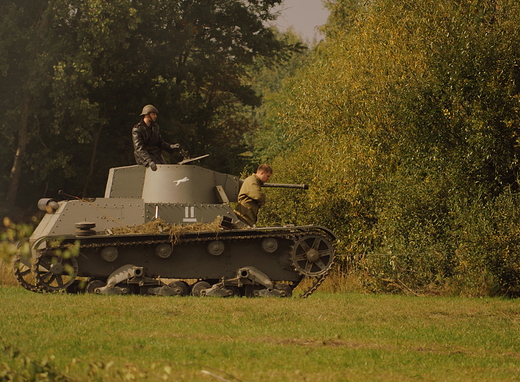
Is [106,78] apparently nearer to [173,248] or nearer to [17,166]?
[17,166]

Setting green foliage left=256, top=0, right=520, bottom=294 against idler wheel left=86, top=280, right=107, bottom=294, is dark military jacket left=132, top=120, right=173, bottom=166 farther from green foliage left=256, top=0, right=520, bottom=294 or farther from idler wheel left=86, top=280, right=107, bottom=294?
green foliage left=256, top=0, right=520, bottom=294

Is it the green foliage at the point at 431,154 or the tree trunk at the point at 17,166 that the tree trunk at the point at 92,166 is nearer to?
the tree trunk at the point at 17,166

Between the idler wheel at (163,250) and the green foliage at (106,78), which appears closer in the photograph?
the idler wheel at (163,250)

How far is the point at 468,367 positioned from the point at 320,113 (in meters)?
15.3

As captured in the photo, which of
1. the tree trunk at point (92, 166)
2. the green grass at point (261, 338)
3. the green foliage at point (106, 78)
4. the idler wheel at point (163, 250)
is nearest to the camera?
the green grass at point (261, 338)

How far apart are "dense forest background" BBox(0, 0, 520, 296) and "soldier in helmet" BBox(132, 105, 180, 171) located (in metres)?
5.69

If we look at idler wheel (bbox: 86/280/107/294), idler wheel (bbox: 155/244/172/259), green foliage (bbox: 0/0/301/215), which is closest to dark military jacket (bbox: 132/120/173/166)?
idler wheel (bbox: 155/244/172/259)

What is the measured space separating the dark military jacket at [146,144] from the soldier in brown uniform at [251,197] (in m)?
1.75

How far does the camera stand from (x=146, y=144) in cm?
1543

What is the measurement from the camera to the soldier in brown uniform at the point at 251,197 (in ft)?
48.9

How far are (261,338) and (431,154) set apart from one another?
10260 mm

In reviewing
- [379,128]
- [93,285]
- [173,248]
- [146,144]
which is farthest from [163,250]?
[379,128]

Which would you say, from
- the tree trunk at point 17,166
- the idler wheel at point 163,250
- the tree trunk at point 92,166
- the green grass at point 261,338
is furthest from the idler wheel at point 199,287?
the tree trunk at point 92,166

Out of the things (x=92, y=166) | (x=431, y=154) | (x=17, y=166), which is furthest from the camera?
(x=92, y=166)
